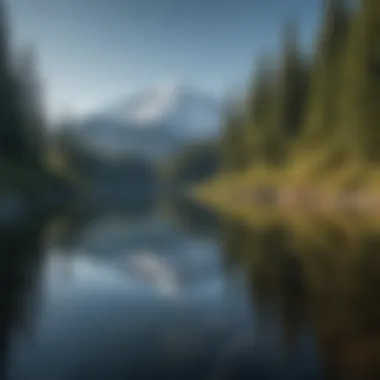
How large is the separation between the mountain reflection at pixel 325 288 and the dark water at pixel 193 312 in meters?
0.03

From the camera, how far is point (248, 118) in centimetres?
9362

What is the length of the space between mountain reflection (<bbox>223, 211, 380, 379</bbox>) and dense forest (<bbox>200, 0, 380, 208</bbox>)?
2018cm

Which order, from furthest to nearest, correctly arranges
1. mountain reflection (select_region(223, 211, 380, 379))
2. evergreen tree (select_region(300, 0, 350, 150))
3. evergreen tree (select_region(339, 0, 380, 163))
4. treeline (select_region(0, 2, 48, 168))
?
1. treeline (select_region(0, 2, 48, 168))
2. evergreen tree (select_region(300, 0, 350, 150))
3. evergreen tree (select_region(339, 0, 380, 163))
4. mountain reflection (select_region(223, 211, 380, 379))

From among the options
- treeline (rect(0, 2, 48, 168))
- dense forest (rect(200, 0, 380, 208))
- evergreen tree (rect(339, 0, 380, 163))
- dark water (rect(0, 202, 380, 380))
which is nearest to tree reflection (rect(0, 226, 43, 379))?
dark water (rect(0, 202, 380, 380))

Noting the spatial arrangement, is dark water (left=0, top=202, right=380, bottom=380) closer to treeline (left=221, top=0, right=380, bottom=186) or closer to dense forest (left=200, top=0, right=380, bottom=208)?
dense forest (left=200, top=0, right=380, bottom=208)

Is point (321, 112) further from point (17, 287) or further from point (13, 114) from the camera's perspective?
point (17, 287)

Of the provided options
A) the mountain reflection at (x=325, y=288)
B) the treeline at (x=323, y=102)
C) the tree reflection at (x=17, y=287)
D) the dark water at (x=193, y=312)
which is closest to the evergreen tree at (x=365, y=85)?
the treeline at (x=323, y=102)

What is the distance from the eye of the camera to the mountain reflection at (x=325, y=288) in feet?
24.3

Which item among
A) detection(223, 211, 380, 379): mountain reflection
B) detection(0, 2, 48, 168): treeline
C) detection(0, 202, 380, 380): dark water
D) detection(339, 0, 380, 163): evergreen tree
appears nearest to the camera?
detection(0, 202, 380, 380): dark water

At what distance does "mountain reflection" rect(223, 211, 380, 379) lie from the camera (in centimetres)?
741

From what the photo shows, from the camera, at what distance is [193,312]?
1009 centimetres

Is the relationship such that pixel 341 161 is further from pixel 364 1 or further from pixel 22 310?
pixel 22 310

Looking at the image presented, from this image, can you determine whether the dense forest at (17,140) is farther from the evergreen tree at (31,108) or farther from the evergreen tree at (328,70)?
the evergreen tree at (328,70)

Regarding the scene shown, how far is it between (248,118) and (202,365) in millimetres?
87972
